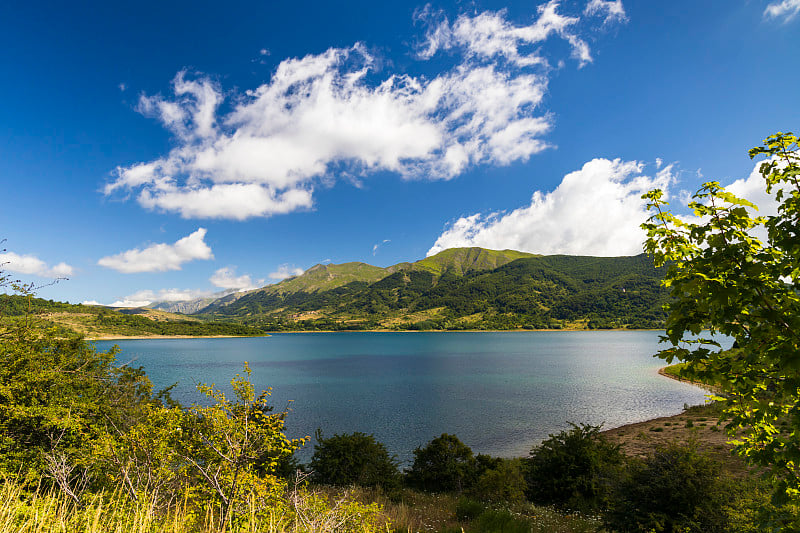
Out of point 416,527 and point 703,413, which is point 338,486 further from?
point 703,413

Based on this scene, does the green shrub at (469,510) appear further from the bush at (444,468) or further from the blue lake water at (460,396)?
the blue lake water at (460,396)

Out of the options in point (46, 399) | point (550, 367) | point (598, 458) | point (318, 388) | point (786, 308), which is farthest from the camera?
point (550, 367)

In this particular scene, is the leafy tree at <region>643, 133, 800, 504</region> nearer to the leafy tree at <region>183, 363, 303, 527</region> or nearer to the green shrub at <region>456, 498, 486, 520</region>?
the leafy tree at <region>183, 363, 303, 527</region>

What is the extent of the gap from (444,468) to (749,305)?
2325cm

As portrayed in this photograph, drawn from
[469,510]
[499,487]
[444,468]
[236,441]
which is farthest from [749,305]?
[444,468]

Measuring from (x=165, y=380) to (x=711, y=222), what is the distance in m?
87.8

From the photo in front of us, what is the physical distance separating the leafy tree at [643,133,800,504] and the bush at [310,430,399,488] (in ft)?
70.5

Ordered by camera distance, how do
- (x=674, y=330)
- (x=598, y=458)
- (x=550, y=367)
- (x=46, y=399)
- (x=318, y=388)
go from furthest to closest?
1. (x=550, y=367)
2. (x=318, y=388)
3. (x=598, y=458)
4. (x=46, y=399)
5. (x=674, y=330)

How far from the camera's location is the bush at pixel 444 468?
23.0m

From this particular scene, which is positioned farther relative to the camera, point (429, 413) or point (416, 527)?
point (429, 413)

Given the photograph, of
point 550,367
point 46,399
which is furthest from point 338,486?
point 550,367

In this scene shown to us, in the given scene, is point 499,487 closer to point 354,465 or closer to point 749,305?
point 354,465

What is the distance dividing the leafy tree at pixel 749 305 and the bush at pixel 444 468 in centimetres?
2093

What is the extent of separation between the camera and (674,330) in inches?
179
